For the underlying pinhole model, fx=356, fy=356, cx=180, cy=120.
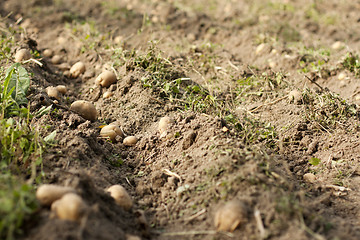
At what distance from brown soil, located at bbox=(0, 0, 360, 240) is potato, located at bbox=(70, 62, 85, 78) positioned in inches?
2.9

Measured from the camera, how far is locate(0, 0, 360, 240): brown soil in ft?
6.22

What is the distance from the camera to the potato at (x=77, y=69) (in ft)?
12.6

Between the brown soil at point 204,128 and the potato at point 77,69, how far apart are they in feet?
0.24

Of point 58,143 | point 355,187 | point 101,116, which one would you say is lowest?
point 355,187

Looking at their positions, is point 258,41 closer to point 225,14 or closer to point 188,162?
point 225,14

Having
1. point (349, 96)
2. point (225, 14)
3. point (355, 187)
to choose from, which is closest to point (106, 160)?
point (355, 187)

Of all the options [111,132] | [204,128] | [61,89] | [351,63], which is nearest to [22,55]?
[61,89]

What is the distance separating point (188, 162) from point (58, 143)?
2.83 feet

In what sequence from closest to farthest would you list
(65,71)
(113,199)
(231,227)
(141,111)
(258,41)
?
(231,227) < (113,199) < (141,111) < (65,71) < (258,41)

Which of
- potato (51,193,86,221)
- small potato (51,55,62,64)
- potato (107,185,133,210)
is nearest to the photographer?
potato (51,193,86,221)

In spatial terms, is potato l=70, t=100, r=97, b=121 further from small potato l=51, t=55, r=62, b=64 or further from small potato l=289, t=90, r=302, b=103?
small potato l=289, t=90, r=302, b=103

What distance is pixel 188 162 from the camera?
7.80ft

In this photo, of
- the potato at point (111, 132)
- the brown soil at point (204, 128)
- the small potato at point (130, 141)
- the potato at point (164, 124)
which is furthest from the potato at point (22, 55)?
the potato at point (164, 124)

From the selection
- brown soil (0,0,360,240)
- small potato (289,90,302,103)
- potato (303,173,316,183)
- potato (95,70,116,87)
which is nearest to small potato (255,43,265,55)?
brown soil (0,0,360,240)
